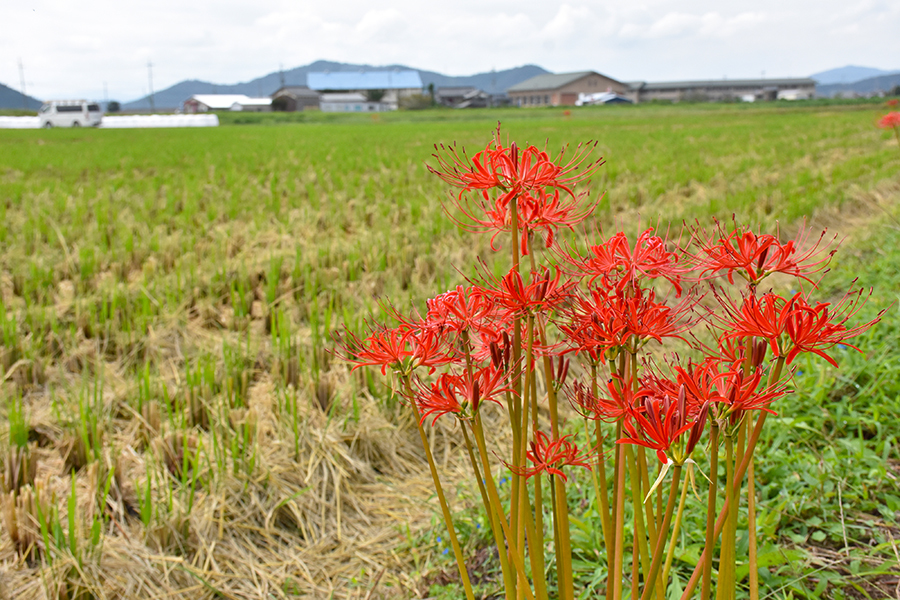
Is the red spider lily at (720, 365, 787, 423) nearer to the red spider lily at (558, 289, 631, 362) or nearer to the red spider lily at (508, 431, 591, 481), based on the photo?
the red spider lily at (558, 289, 631, 362)

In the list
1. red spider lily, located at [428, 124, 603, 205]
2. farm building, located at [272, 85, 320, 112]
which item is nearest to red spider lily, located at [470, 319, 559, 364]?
red spider lily, located at [428, 124, 603, 205]

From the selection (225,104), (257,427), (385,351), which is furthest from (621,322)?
(225,104)

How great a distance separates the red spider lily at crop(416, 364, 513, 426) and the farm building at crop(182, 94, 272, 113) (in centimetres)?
8226

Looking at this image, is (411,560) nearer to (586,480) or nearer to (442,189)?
(586,480)

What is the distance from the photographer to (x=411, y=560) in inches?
84.0

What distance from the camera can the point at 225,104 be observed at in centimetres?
8131

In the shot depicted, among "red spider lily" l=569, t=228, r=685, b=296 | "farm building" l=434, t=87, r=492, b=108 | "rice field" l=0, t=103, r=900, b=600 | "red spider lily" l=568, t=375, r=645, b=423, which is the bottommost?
"rice field" l=0, t=103, r=900, b=600

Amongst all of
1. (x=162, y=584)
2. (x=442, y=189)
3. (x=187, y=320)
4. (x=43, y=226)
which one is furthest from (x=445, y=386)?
(x=442, y=189)

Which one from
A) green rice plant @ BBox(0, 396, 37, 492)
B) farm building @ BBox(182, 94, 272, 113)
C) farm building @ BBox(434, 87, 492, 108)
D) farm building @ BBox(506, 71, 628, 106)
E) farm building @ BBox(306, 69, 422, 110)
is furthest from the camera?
farm building @ BBox(506, 71, 628, 106)

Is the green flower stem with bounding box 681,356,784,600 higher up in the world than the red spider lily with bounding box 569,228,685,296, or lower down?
lower down

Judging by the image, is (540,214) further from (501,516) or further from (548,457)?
(501,516)

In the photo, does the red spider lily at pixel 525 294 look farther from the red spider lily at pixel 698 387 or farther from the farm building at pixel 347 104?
the farm building at pixel 347 104

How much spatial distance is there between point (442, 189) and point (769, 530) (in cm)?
728

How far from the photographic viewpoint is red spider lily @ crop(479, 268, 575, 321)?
3.08ft
